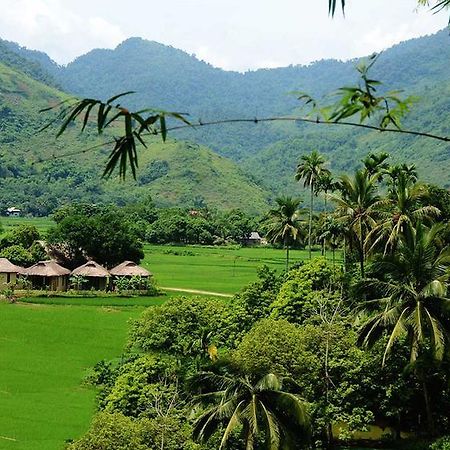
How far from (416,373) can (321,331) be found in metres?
2.62

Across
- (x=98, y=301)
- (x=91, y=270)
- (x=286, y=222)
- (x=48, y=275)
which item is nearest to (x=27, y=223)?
(x=91, y=270)

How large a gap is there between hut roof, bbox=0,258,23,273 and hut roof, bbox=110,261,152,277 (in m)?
6.19

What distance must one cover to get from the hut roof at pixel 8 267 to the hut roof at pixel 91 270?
3.67 metres

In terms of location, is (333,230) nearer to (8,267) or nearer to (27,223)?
(8,267)

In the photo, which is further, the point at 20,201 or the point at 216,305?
the point at 20,201

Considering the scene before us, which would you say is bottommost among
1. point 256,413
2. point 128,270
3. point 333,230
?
point 256,413

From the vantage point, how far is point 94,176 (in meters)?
134

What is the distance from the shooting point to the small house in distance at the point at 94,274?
47.0m

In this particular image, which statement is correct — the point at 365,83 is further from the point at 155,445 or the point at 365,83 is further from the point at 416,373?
the point at 416,373

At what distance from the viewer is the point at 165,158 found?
144 meters

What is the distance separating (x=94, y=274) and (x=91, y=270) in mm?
544

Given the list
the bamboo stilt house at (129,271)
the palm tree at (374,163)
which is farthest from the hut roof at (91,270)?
the palm tree at (374,163)

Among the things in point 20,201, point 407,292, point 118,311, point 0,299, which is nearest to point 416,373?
point 407,292

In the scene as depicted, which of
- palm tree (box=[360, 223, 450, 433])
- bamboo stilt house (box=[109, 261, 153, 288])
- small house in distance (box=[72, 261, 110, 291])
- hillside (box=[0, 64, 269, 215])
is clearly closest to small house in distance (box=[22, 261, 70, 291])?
small house in distance (box=[72, 261, 110, 291])
